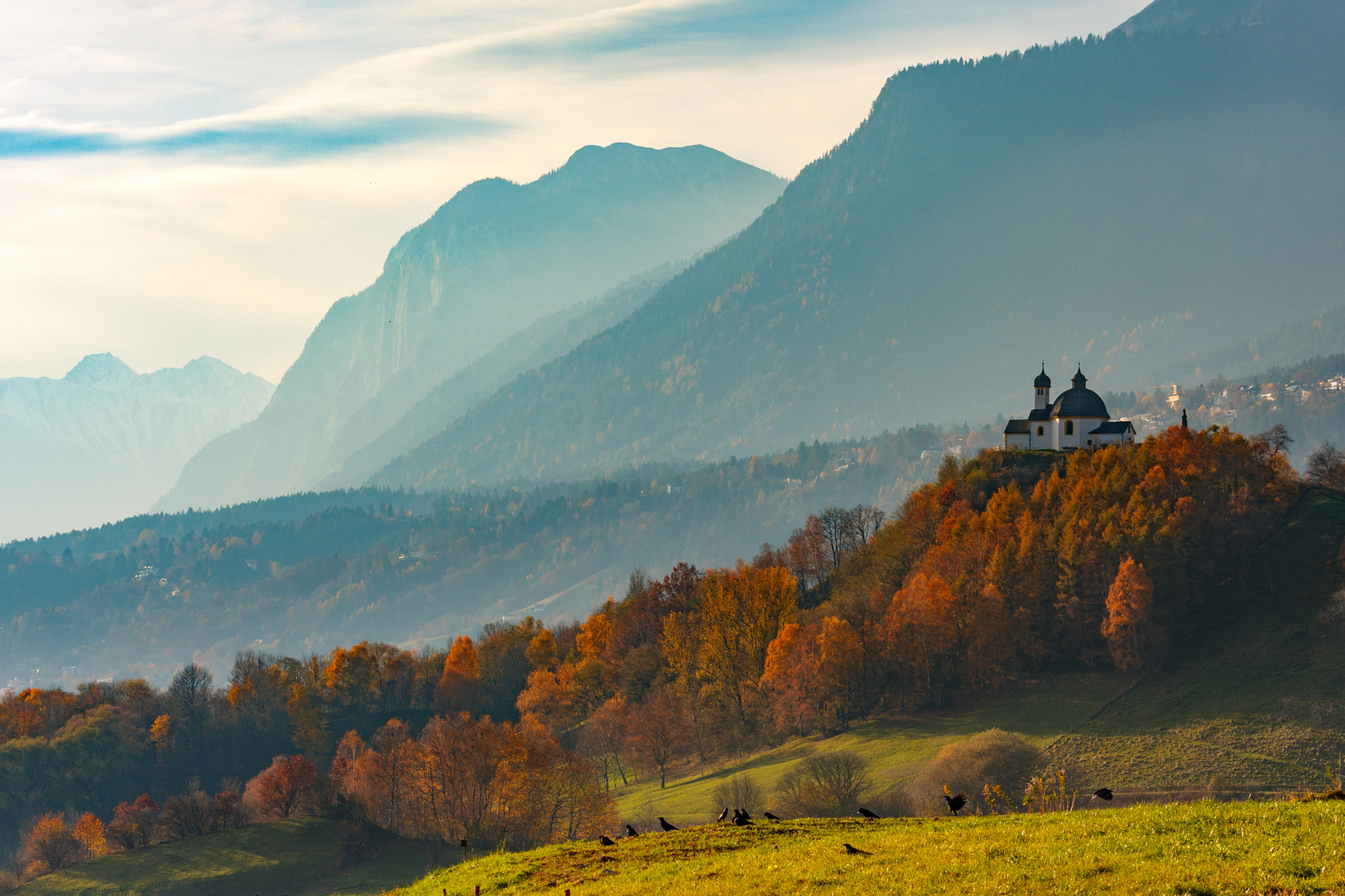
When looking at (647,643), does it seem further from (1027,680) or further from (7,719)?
(7,719)

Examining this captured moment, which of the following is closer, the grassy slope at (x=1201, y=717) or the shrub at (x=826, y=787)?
the grassy slope at (x=1201, y=717)

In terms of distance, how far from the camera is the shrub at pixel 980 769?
303 feet

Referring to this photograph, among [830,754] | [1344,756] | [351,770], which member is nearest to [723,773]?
[830,754]

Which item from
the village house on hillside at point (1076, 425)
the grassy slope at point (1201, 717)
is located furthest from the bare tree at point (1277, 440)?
the village house on hillside at point (1076, 425)

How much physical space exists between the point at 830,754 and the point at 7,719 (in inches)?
5667

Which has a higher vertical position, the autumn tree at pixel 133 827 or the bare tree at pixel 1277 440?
the bare tree at pixel 1277 440

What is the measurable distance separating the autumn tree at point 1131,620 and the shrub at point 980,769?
70.4 feet

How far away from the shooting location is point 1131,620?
11400 centimetres

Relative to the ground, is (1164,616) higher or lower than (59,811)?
higher

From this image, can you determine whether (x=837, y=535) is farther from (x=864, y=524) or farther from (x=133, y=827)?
(x=133, y=827)

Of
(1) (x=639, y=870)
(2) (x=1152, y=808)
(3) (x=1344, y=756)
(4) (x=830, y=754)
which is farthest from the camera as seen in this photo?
(4) (x=830, y=754)

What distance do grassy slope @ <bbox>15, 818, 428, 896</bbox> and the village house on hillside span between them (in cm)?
9523

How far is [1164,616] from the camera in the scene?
116 m

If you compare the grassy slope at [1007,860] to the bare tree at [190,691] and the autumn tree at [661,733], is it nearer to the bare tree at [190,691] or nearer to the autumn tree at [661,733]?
the autumn tree at [661,733]
